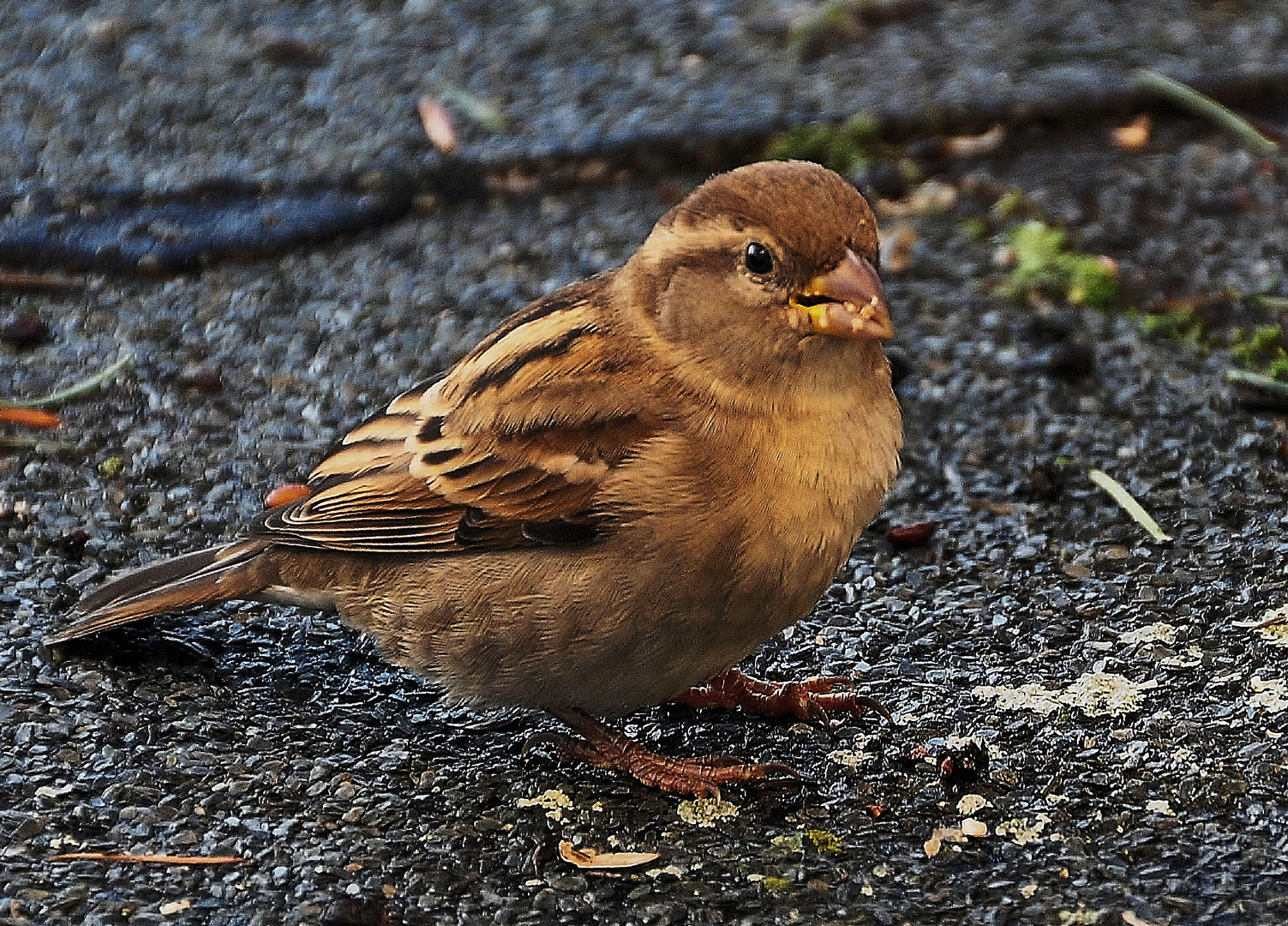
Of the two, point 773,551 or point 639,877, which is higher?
point 773,551

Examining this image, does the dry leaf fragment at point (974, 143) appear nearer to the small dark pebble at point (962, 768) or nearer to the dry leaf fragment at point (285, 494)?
the dry leaf fragment at point (285, 494)

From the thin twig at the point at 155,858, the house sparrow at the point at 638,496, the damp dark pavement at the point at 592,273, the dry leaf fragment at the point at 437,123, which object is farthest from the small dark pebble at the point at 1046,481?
the dry leaf fragment at the point at 437,123

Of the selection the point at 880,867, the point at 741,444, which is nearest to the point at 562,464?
the point at 741,444

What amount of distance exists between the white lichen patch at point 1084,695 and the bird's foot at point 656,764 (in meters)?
0.48

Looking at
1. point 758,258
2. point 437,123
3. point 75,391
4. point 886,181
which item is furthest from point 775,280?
point 437,123

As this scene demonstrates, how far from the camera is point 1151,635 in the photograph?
3885mm

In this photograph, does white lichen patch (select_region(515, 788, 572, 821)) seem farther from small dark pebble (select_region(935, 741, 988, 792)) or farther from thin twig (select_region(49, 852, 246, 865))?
small dark pebble (select_region(935, 741, 988, 792))

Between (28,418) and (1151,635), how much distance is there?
2834 millimetres

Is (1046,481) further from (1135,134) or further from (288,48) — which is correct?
(288,48)

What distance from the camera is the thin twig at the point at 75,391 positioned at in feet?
15.7

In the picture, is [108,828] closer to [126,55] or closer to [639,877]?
[639,877]

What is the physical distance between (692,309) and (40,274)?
2469mm

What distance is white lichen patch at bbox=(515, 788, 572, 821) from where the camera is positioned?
3.50 meters

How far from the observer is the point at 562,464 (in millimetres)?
3652
